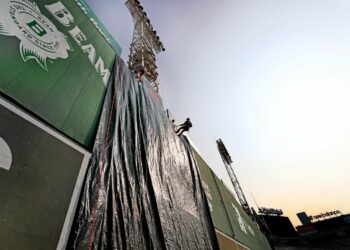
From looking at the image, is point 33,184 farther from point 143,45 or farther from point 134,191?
point 143,45

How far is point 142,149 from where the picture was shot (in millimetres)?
3293

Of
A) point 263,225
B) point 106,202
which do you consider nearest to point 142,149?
point 106,202

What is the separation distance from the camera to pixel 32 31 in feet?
7.56

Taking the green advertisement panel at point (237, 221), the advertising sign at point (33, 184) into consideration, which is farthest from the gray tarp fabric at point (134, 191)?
the green advertisement panel at point (237, 221)

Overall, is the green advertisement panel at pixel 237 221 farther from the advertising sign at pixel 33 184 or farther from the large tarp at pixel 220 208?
the advertising sign at pixel 33 184

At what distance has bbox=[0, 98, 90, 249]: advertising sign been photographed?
1.45 metres

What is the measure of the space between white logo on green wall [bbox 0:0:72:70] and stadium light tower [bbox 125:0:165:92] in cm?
651

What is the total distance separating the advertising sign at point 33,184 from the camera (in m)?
1.45

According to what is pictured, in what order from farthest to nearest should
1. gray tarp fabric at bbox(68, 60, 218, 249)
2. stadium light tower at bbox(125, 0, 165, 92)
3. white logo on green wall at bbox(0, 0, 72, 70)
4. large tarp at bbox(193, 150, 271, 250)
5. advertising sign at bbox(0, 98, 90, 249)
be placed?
stadium light tower at bbox(125, 0, 165, 92)
large tarp at bbox(193, 150, 271, 250)
white logo on green wall at bbox(0, 0, 72, 70)
gray tarp fabric at bbox(68, 60, 218, 249)
advertising sign at bbox(0, 98, 90, 249)

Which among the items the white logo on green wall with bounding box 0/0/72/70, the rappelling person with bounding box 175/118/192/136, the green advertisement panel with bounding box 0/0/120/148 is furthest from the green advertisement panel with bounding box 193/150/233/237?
the white logo on green wall with bounding box 0/0/72/70

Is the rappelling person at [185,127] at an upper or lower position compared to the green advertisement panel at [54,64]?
upper

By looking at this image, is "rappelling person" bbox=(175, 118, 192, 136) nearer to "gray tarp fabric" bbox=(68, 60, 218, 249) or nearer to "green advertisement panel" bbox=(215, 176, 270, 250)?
"gray tarp fabric" bbox=(68, 60, 218, 249)

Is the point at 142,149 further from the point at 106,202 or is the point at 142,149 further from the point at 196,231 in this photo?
the point at 196,231

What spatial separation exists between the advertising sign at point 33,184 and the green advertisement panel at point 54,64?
23 centimetres
